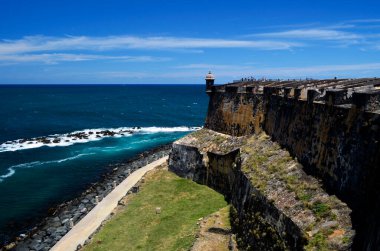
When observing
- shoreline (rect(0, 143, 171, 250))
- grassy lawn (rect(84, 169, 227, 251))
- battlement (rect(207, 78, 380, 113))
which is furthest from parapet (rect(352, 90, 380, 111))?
shoreline (rect(0, 143, 171, 250))

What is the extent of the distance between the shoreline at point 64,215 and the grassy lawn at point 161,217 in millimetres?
5784

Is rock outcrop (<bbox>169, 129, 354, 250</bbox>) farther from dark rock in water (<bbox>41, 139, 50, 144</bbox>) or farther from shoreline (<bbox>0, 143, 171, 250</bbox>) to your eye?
dark rock in water (<bbox>41, 139, 50, 144</bbox>)

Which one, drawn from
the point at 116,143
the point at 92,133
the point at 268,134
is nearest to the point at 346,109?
the point at 268,134

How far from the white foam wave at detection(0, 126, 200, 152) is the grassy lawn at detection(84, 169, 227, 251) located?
38.7 metres

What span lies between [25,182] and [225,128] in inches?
1038

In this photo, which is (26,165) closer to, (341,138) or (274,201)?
(274,201)

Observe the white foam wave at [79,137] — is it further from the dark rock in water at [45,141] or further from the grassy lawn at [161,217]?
the grassy lawn at [161,217]

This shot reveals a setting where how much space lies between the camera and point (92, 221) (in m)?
36.2

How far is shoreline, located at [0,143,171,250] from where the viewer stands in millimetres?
33156

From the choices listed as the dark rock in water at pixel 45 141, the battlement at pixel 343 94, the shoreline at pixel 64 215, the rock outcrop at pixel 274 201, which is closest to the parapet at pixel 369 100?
the battlement at pixel 343 94

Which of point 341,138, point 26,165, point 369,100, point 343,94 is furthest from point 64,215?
point 369,100

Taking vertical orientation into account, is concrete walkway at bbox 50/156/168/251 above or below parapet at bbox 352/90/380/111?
below

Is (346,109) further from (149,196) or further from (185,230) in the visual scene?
(149,196)

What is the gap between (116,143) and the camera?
74.1 meters
